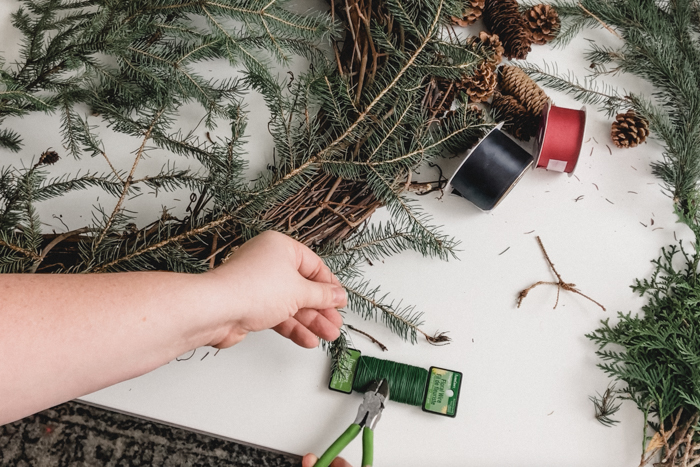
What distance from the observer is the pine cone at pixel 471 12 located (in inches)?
38.1

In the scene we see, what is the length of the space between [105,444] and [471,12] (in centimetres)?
132

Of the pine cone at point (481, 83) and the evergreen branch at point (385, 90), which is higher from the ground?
the pine cone at point (481, 83)

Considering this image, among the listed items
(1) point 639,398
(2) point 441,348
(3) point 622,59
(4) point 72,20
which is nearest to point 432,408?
(2) point 441,348

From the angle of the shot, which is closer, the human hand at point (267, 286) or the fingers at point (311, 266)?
the human hand at point (267, 286)

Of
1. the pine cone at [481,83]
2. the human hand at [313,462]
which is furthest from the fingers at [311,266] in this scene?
the pine cone at [481,83]

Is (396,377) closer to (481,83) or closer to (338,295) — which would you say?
(338,295)

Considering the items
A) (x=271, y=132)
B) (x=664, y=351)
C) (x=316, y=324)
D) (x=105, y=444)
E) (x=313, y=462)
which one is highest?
(x=271, y=132)

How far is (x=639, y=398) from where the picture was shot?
3.02ft

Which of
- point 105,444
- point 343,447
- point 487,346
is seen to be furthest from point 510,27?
point 105,444

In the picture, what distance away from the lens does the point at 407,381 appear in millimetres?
934

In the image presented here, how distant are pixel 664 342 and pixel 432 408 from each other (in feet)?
1.49

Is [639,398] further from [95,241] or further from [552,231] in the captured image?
[95,241]

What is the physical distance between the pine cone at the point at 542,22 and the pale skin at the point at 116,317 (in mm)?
742

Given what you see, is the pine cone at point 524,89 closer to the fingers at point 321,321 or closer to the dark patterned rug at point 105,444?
the fingers at point 321,321
